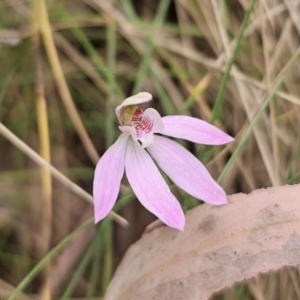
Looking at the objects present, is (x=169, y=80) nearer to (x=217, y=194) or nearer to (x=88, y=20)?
(x=88, y=20)

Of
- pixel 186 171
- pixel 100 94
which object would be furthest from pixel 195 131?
pixel 100 94

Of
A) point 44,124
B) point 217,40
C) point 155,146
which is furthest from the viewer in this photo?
point 217,40

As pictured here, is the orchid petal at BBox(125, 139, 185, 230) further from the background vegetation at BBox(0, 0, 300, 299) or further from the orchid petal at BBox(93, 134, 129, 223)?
the background vegetation at BBox(0, 0, 300, 299)

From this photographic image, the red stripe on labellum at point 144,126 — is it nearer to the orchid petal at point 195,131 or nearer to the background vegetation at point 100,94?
the orchid petal at point 195,131

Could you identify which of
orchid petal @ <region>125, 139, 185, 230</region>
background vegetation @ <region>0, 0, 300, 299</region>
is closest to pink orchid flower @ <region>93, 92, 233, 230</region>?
orchid petal @ <region>125, 139, 185, 230</region>

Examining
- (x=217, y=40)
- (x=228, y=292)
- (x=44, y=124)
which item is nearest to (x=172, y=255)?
(x=228, y=292)

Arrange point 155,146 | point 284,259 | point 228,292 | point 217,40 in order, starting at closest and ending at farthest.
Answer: point 284,259
point 155,146
point 228,292
point 217,40

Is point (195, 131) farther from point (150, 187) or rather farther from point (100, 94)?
point (100, 94)
